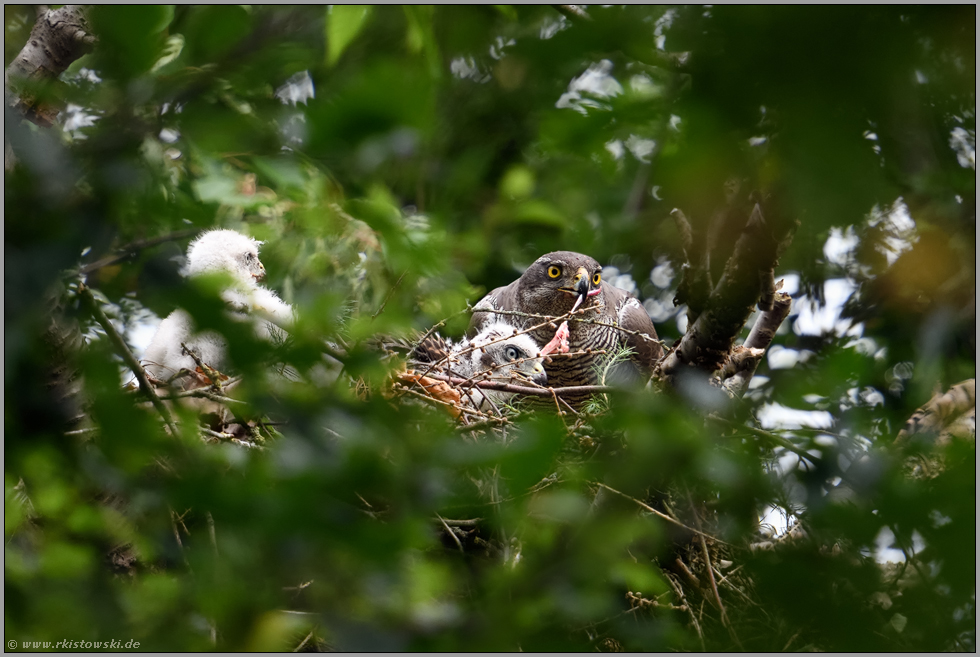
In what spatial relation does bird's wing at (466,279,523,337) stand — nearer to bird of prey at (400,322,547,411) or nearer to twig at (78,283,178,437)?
bird of prey at (400,322,547,411)

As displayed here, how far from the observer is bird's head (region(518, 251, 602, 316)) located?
3979mm

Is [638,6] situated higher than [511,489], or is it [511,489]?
[638,6]

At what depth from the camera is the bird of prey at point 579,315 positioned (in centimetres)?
373

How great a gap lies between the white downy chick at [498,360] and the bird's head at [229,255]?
106cm

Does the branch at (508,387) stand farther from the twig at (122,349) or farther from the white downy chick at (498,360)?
the twig at (122,349)

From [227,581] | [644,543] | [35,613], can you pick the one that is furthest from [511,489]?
[644,543]

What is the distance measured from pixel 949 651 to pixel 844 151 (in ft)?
2.04

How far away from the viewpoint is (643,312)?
4.05m

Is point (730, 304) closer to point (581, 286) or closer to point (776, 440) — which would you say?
point (776, 440)

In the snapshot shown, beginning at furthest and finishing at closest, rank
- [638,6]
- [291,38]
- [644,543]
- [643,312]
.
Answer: [643,312], [644,543], [291,38], [638,6]

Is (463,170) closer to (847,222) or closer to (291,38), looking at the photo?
(291,38)

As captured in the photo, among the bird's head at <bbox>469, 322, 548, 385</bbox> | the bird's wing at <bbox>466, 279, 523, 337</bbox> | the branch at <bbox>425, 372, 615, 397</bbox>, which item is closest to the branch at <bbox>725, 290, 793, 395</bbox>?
the branch at <bbox>425, 372, 615, 397</bbox>

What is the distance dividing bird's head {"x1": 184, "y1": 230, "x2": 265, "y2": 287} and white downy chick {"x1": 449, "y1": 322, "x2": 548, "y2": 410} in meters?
1.06

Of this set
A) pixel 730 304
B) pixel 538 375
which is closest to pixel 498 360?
pixel 538 375
